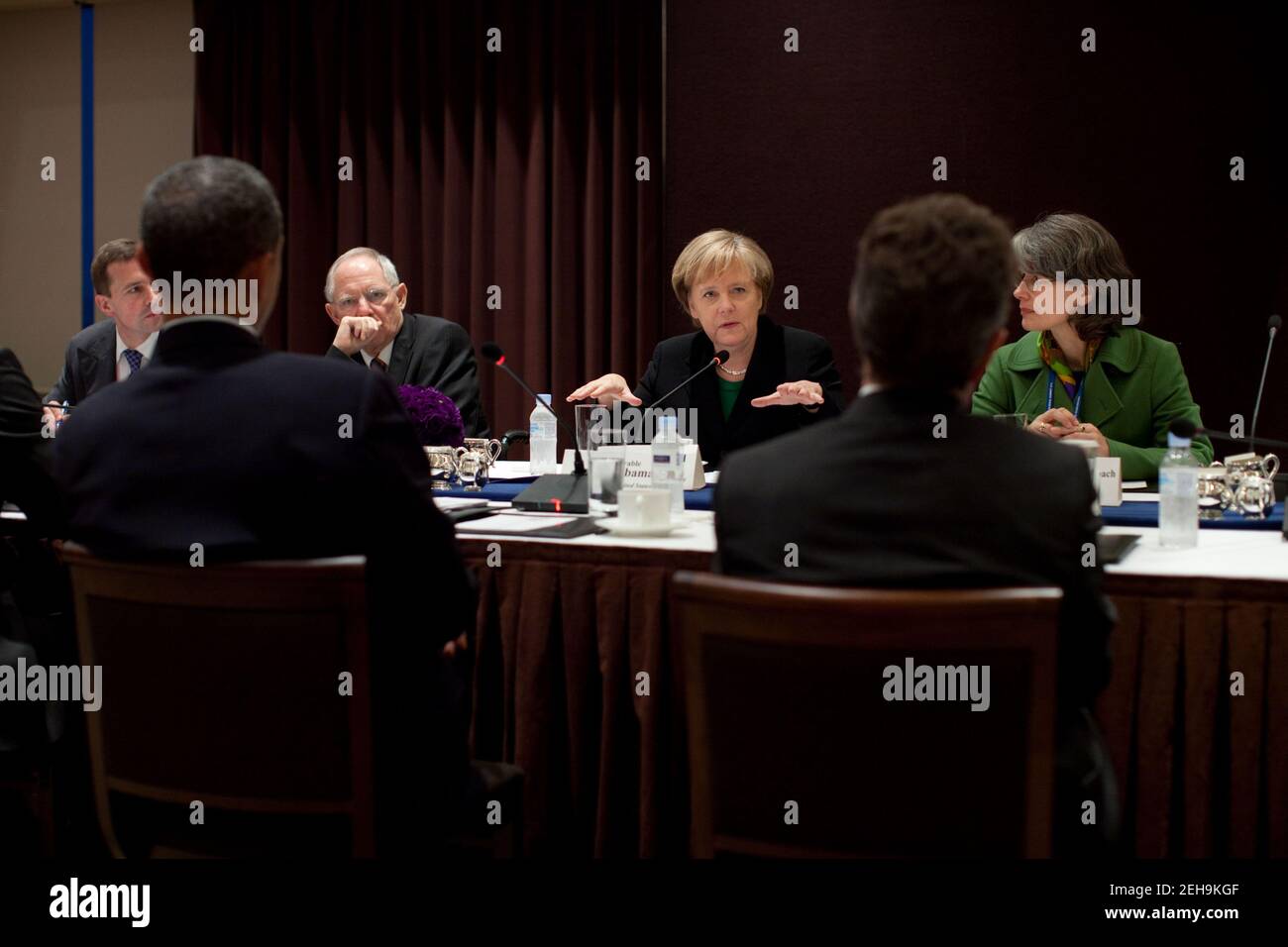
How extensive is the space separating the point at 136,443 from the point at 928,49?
3.56 meters

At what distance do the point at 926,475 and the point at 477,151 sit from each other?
3.79 m

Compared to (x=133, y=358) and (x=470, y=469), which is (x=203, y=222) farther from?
(x=133, y=358)

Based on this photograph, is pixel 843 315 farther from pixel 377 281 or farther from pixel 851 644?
pixel 851 644

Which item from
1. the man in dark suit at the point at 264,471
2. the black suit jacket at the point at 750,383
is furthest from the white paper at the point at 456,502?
the man in dark suit at the point at 264,471

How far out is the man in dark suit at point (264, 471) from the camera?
1269mm

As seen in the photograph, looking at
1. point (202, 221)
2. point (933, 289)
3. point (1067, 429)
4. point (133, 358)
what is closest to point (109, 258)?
point (133, 358)

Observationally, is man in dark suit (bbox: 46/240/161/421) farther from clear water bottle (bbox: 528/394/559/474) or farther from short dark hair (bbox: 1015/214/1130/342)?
short dark hair (bbox: 1015/214/1130/342)

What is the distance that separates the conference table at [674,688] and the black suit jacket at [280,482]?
0.55 meters

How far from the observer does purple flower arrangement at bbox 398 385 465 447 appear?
2633mm

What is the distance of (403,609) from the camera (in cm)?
137

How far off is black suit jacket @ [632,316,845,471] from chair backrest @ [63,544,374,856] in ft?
6.35

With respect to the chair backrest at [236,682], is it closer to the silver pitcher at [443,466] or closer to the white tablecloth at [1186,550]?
the white tablecloth at [1186,550]
